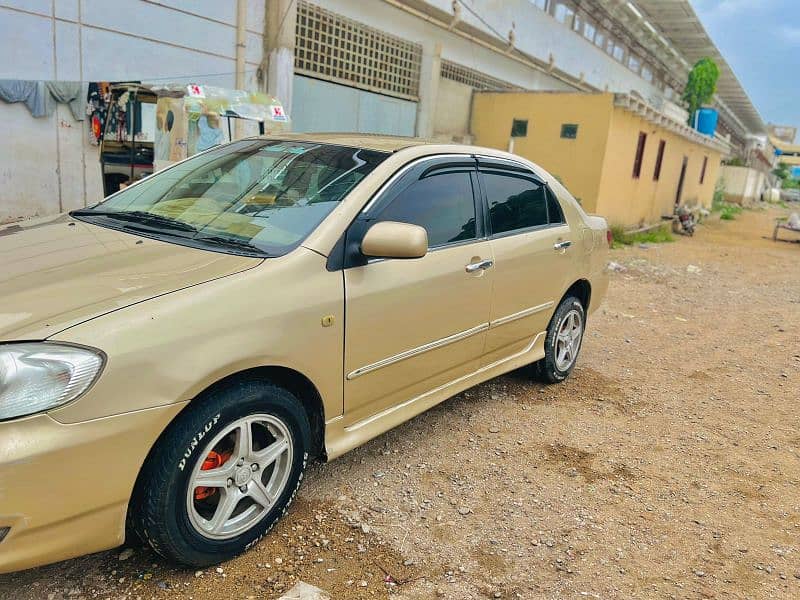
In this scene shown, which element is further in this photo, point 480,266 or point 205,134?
point 205,134

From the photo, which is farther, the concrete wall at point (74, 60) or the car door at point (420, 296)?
the concrete wall at point (74, 60)

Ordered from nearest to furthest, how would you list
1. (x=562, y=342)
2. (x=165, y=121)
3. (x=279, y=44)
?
(x=562, y=342) < (x=165, y=121) < (x=279, y=44)

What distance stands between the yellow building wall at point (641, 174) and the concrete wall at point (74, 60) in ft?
27.2

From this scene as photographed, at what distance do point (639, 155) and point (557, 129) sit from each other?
2.80 metres

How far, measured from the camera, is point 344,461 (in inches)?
130

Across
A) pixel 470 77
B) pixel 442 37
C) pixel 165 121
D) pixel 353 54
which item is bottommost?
pixel 165 121

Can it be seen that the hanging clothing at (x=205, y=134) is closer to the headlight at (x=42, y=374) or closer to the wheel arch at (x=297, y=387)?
the wheel arch at (x=297, y=387)

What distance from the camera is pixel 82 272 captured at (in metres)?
2.30

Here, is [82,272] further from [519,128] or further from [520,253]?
[519,128]

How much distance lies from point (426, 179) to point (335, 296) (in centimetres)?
97

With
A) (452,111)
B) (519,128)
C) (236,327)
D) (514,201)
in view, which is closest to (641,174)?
(519,128)

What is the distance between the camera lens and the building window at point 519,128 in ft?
46.8

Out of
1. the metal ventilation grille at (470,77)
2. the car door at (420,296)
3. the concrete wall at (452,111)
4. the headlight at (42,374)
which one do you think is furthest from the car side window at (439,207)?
the metal ventilation grille at (470,77)

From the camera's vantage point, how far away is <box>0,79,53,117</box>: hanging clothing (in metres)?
7.22
